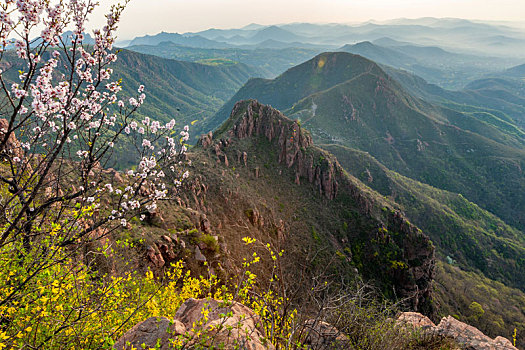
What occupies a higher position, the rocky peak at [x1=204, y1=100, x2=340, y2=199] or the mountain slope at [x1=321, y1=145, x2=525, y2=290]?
the rocky peak at [x1=204, y1=100, x2=340, y2=199]

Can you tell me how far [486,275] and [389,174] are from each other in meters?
79.5

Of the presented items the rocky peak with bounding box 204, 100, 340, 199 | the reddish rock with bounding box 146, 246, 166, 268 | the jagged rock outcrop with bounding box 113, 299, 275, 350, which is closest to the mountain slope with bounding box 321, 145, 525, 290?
the rocky peak with bounding box 204, 100, 340, 199

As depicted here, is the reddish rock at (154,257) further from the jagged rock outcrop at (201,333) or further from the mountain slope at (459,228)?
the mountain slope at (459,228)

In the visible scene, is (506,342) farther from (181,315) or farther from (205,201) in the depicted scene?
(205,201)

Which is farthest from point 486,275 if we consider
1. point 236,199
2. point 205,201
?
point 205,201

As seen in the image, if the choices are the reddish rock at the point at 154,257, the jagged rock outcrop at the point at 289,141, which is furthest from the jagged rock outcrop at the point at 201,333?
the jagged rock outcrop at the point at 289,141

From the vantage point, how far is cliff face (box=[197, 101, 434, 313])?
8388cm

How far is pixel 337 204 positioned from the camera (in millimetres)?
95125

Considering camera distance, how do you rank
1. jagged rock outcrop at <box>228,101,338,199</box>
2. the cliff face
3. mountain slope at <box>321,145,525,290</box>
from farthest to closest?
mountain slope at <box>321,145,525,290</box> → jagged rock outcrop at <box>228,101,338,199</box> → the cliff face

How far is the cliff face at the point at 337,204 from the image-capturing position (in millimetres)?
83875

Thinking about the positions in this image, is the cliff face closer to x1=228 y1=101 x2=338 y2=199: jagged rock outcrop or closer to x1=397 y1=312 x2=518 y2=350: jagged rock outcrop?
x1=228 y1=101 x2=338 y2=199: jagged rock outcrop

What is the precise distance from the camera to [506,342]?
65.2 ft

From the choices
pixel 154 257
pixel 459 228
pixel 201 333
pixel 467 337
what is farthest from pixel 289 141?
pixel 459 228

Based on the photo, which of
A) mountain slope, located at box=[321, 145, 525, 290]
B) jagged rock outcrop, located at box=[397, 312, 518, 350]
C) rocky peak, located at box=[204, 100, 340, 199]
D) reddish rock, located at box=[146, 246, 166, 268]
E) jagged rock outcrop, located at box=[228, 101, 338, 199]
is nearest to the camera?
jagged rock outcrop, located at box=[397, 312, 518, 350]
